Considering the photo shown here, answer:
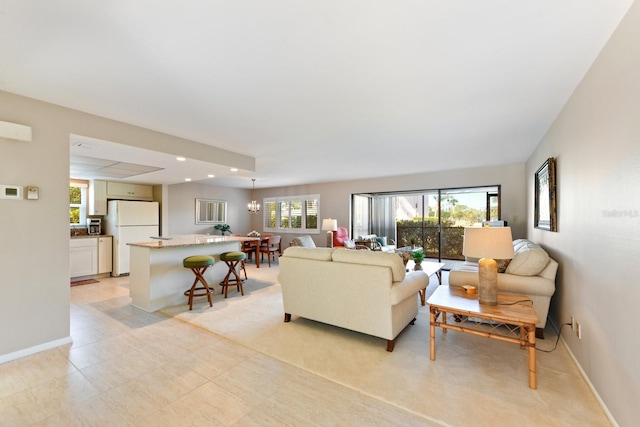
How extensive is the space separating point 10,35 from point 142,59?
0.69 metres

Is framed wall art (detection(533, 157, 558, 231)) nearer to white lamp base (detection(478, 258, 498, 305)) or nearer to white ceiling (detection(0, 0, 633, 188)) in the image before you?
white ceiling (detection(0, 0, 633, 188))

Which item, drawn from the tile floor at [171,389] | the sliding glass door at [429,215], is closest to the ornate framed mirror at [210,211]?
the sliding glass door at [429,215]

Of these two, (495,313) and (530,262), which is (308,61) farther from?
(530,262)

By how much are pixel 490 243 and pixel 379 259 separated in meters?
0.94

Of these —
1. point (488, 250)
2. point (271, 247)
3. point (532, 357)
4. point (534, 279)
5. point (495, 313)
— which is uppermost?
point (488, 250)

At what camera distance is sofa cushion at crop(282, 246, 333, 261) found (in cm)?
293

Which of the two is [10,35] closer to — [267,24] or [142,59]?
[142,59]

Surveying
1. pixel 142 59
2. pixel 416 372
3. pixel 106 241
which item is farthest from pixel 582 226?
pixel 106 241

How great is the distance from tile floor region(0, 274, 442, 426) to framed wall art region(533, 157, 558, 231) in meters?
2.58

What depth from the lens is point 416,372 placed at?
218 centimetres

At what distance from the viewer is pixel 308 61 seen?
6.25 ft

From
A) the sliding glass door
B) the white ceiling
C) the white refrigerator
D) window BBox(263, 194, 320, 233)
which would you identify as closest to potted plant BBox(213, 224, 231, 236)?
window BBox(263, 194, 320, 233)


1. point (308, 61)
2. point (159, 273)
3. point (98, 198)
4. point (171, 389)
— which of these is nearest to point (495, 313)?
point (308, 61)

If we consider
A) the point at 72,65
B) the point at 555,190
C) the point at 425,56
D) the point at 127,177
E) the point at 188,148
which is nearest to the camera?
the point at 425,56
